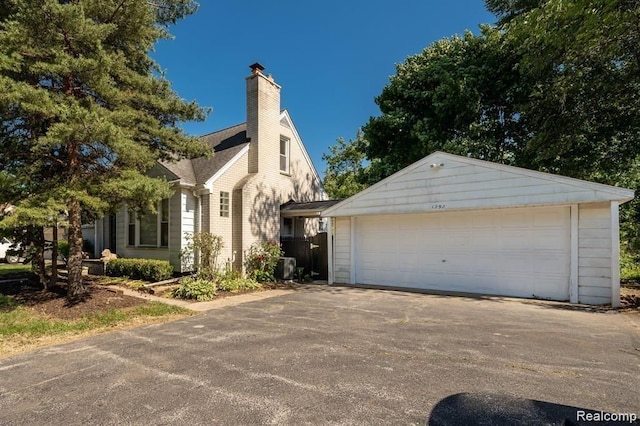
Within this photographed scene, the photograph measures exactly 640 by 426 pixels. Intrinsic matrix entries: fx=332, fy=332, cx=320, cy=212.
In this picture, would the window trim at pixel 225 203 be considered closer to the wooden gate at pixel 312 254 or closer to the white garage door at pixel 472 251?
the wooden gate at pixel 312 254

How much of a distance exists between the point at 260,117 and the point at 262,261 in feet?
18.6

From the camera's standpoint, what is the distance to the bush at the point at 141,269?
Answer: 10.8 meters

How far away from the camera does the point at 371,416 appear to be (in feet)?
9.88

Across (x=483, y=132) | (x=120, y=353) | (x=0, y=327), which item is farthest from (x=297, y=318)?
(x=483, y=132)

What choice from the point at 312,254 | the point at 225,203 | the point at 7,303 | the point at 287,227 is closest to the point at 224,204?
the point at 225,203

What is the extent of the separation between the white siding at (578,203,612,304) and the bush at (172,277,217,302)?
934 centimetres

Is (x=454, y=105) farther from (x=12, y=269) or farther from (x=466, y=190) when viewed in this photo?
(x=12, y=269)

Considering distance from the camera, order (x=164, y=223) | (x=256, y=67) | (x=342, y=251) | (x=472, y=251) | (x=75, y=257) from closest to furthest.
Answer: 1. (x=75, y=257)
2. (x=472, y=251)
3. (x=342, y=251)
4. (x=164, y=223)
5. (x=256, y=67)

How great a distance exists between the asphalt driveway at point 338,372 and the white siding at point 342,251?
474cm

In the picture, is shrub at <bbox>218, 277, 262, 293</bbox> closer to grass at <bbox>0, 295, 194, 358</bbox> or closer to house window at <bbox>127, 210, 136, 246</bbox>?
grass at <bbox>0, 295, 194, 358</bbox>

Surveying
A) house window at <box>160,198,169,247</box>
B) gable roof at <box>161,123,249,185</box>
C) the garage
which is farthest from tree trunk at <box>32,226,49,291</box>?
the garage

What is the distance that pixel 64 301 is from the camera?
7.66m

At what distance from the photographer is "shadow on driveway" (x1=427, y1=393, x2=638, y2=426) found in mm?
2869

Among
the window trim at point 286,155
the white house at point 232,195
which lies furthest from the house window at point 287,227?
the window trim at point 286,155
